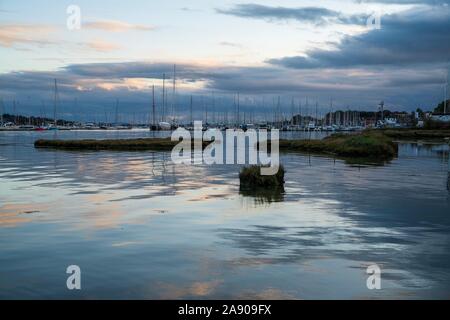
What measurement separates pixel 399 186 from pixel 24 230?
77.4 feet

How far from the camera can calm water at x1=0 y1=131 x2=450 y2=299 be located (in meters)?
13.3

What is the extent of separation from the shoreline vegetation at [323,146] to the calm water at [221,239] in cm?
3029

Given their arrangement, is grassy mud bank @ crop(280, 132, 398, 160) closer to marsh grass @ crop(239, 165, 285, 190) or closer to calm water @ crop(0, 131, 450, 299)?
calm water @ crop(0, 131, 450, 299)

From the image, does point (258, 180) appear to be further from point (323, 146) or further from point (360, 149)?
point (323, 146)

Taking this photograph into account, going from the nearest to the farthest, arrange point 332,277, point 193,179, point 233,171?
point 332,277 < point 193,179 < point 233,171

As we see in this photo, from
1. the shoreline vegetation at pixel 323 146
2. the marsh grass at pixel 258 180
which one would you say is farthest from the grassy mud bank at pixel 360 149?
the marsh grass at pixel 258 180

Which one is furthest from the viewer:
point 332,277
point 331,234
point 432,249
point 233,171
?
point 233,171

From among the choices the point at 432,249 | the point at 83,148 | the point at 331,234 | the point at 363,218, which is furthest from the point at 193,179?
the point at 83,148

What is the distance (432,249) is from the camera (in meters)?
17.2

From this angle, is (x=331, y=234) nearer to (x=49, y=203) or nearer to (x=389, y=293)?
(x=389, y=293)

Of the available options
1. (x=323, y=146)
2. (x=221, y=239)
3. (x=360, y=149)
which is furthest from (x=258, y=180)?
(x=323, y=146)

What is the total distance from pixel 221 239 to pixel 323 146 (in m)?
60.5

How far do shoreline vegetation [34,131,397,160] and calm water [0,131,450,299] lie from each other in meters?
30.3

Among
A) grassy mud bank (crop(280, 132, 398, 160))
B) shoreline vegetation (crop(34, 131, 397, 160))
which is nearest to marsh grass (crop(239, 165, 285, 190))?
shoreline vegetation (crop(34, 131, 397, 160))
